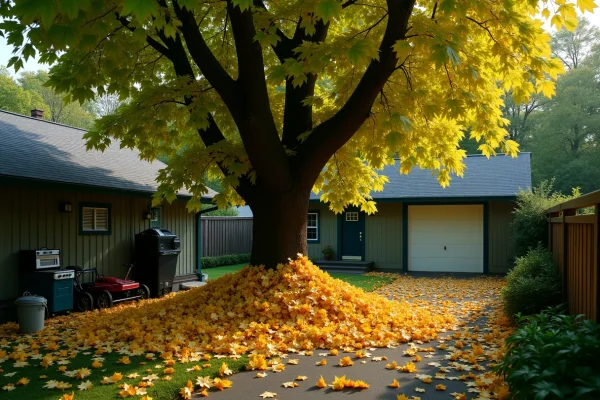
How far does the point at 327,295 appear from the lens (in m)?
7.45

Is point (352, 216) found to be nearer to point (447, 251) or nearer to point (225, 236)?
point (447, 251)

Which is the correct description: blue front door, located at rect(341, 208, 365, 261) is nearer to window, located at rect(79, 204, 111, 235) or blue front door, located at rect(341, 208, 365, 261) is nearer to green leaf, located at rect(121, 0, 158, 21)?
window, located at rect(79, 204, 111, 235)

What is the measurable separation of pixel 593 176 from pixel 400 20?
104 ft

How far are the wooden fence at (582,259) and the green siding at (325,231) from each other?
39.1ft

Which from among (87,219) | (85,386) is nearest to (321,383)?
(85,386)

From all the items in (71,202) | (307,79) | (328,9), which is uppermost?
(307,79)

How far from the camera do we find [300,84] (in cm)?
668

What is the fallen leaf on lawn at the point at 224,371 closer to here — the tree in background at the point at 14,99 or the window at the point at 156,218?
the window at the point at 156,218

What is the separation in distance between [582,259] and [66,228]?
9.35 metres

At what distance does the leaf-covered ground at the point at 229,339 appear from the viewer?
4.86m

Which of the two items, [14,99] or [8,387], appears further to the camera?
[14,99]

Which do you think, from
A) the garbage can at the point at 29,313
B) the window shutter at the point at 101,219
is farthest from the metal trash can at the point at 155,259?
the garbage can at the point at 29,313

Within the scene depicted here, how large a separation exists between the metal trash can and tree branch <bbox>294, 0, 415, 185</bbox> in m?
5.28

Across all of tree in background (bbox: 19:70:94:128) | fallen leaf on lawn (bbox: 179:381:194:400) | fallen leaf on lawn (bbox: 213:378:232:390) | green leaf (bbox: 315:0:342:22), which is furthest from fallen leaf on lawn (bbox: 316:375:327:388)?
tree in background (bbox: 19:70:94:128)
